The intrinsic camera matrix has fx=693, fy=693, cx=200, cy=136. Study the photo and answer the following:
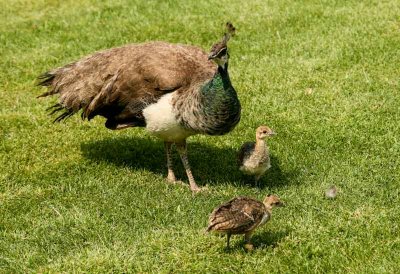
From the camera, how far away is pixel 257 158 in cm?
809

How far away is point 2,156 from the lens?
9242mm

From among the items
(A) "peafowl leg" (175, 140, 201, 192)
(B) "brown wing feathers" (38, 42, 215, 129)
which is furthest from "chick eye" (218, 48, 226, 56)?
(A) "peafowl leg" (175, 140, 201, 192)

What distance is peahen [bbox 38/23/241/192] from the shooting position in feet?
25.2

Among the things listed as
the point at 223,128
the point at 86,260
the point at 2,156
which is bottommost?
the point at 2,156

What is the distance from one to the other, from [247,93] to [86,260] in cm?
519

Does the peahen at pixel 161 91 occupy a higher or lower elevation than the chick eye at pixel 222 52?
lower

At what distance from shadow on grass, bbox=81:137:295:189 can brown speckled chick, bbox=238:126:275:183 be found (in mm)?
298

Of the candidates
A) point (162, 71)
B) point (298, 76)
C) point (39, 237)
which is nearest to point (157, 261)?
point (39, 237)

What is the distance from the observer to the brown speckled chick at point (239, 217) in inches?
243

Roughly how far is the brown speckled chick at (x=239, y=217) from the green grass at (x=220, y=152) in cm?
32

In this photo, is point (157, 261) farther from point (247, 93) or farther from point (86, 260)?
point (247, 93)

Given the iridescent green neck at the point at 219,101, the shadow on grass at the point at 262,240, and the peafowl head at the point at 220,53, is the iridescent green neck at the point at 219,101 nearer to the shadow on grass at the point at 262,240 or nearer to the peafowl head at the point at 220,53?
the peafowl head at the point at 220,53

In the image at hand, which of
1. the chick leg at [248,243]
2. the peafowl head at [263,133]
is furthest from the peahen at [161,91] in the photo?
the chick leg at [248,243]

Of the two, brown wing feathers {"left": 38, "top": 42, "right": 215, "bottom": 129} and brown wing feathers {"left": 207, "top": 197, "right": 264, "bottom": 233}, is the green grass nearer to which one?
brown wing feathers {"left": 207, "top": 197, "right": 264, "bottom": 233}
